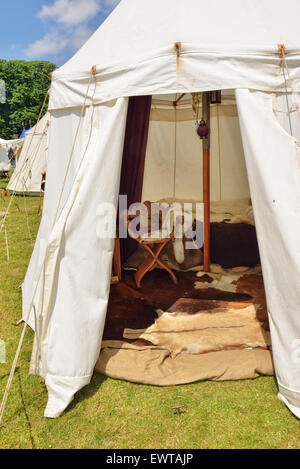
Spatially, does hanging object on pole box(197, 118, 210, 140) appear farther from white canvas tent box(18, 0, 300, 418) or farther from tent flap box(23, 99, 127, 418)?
tent flap box(23, 99, 127, 418)

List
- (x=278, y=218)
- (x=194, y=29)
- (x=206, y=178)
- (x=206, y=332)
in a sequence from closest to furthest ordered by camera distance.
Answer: (x=278, y=218), (x=194, y=29), (x=206, y=332), (x=206, y=178)

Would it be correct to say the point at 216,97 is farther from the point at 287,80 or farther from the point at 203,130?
the point at 287,80

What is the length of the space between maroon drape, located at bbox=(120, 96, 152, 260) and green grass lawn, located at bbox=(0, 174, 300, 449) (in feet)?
7.55

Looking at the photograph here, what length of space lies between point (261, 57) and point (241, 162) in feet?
10.7

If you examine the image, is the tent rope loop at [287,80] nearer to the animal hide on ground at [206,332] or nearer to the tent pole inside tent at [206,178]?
the animal hide on ground at [206,332]

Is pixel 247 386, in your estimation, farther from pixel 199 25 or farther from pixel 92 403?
pixel 199 25

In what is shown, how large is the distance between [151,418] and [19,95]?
3067 centimetres

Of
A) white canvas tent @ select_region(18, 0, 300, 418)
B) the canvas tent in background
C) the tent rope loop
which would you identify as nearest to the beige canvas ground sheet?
white canvas tent @ select_region(18, 0, 300, 418)

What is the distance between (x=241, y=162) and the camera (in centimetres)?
525

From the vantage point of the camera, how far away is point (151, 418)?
81.7 inches

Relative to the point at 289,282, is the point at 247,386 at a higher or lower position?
lower

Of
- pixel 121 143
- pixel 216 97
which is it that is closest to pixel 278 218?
pixel 121 143
